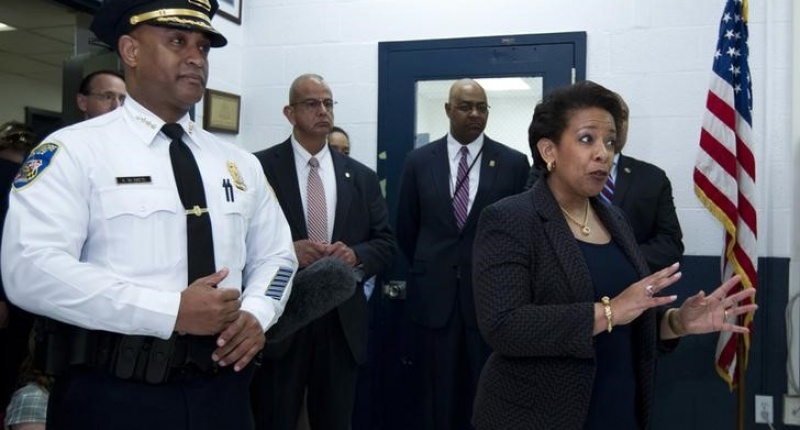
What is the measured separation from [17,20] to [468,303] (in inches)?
174

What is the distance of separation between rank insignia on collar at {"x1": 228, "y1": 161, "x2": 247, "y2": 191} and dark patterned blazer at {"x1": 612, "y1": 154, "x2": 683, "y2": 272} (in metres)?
1.81

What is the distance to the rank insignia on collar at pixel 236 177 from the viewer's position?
1761 mm

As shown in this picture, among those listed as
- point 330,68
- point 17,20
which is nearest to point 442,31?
point 330,68

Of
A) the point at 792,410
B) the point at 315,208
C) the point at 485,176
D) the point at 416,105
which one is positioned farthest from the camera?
the point at 416,105

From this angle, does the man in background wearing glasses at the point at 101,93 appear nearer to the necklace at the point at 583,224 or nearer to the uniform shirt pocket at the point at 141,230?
the uniform shirt pocket at the point at 141,230

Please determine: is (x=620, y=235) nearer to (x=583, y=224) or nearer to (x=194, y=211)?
(x=583, y=224)

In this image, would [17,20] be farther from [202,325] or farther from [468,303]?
[202,325]

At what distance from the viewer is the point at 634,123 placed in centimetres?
363

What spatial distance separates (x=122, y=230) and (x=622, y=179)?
2.22 metres

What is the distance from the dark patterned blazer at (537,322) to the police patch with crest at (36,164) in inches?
39.0

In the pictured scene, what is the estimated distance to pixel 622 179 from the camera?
10.3 ft

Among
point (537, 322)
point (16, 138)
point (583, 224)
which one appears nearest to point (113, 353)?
point (537, 322)

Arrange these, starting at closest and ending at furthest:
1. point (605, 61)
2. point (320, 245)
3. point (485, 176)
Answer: point (320, 245)
point (485, 176)
point (605, 61)

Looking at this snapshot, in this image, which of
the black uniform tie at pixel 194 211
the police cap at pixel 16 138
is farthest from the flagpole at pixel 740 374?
the police cap at pixel 16 138
